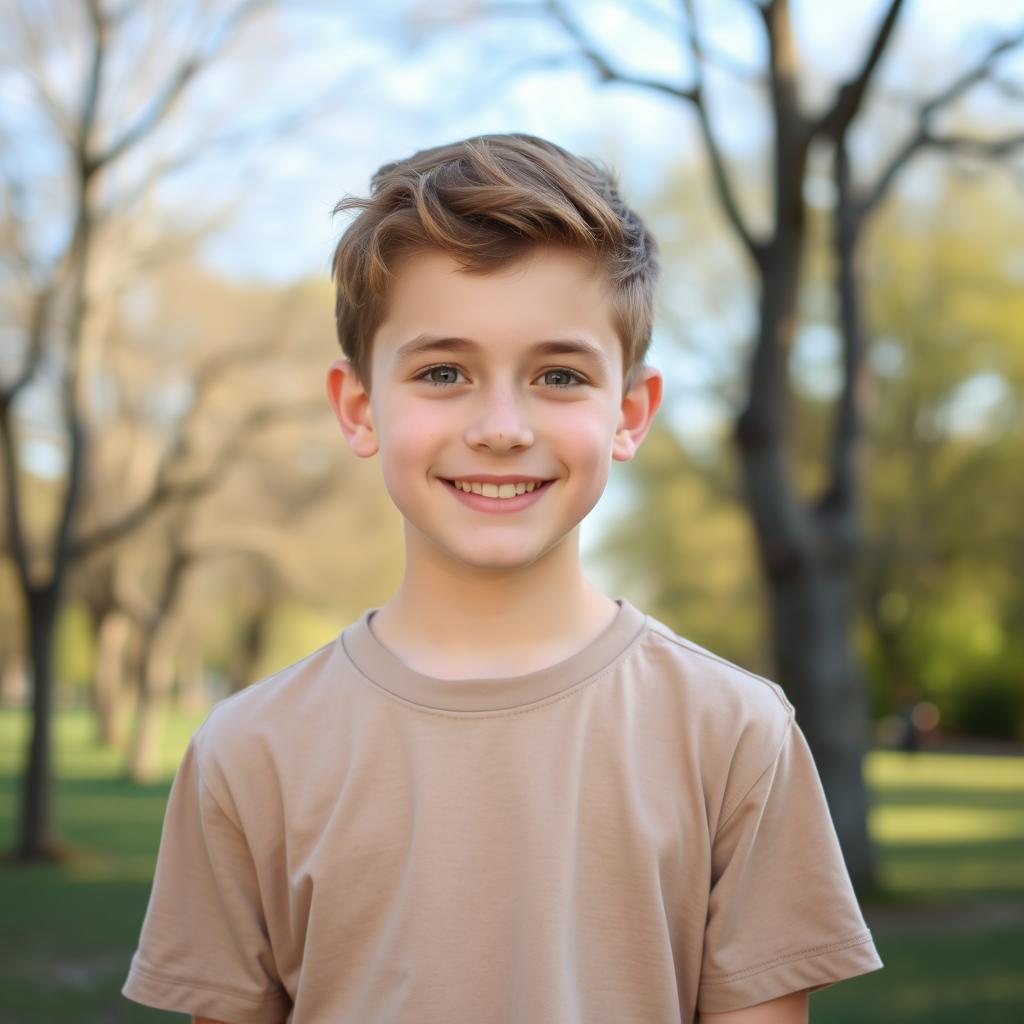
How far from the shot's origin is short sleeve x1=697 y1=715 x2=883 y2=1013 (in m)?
1.77

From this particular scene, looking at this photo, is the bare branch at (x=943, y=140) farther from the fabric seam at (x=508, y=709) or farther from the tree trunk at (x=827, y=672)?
Result: the fabric seam at (x=508, y=709)

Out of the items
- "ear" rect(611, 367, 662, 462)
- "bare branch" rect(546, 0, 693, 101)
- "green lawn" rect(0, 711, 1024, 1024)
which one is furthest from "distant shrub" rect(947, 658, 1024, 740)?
"ear" rect(611, 367, 662, 462)

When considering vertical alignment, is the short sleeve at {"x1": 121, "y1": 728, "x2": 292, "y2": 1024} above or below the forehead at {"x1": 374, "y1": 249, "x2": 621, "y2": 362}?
below

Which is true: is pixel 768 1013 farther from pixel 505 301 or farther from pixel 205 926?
pixel 505 301

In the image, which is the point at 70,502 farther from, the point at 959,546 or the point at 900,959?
the point at 959,546

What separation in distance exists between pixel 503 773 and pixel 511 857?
0.11m

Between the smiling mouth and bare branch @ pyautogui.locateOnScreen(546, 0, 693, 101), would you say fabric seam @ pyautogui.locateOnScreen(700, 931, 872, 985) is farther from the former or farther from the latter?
bare branch @ pyautogui.locateOnScreen(546, 0, 693, 101)

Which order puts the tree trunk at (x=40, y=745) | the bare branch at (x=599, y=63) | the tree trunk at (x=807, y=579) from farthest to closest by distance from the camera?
the tree trunk at (x=40, y=745), the tree trunk at (x=807, y=579), the bare branch at (x=599, y=63)

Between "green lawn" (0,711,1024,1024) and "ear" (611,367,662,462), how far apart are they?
4898 mm

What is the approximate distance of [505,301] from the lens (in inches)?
69.3

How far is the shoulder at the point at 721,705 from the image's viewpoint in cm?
179

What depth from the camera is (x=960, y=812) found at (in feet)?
52.5

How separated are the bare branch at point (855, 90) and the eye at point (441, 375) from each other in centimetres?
638

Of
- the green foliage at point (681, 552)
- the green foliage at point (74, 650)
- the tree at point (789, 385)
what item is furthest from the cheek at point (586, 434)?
the green foliage at point (74, 650)
